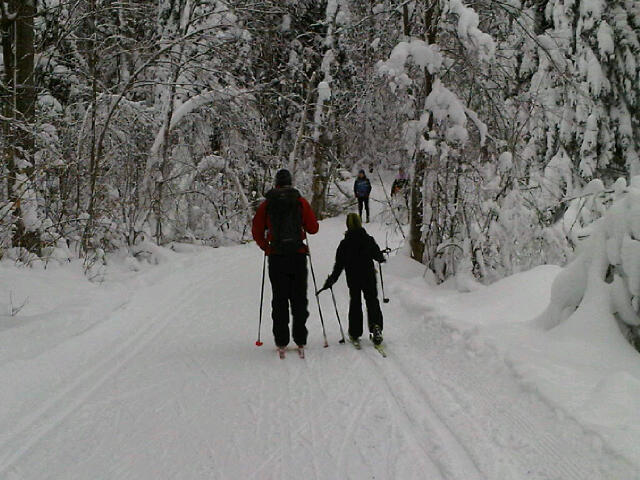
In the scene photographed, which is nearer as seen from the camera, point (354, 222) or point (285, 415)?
point (285, 415)

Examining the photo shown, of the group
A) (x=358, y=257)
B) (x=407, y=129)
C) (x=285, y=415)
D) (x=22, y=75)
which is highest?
(x=22, y=75)

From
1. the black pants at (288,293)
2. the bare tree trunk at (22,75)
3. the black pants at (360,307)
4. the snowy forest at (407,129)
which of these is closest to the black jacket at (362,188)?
the snowy forest at (407,129)

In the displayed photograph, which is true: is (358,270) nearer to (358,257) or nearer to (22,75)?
(358,257)

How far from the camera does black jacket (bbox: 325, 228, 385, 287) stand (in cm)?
659

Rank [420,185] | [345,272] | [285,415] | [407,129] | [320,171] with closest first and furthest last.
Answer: [285,415] < [345,272] < [407,129] < [420,185] < [320,171]

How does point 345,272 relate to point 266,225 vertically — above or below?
below

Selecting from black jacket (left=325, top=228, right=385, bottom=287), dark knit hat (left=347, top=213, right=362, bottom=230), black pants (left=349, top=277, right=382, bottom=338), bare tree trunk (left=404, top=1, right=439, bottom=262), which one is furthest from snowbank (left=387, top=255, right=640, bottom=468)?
bare tree trunk (left=404, top=1, right=439, bottom=262)

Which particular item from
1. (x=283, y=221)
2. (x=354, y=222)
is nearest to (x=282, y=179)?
(x=283, y=221)

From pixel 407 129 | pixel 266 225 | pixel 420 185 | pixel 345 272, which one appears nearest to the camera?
pixel 266 225

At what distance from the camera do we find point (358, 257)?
260 inches

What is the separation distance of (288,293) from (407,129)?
4438 millimetres

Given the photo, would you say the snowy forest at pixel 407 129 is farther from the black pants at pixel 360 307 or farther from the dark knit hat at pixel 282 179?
the dark knit hat at pixel 282 179

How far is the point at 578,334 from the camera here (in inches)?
201

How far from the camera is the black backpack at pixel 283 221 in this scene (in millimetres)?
6141
